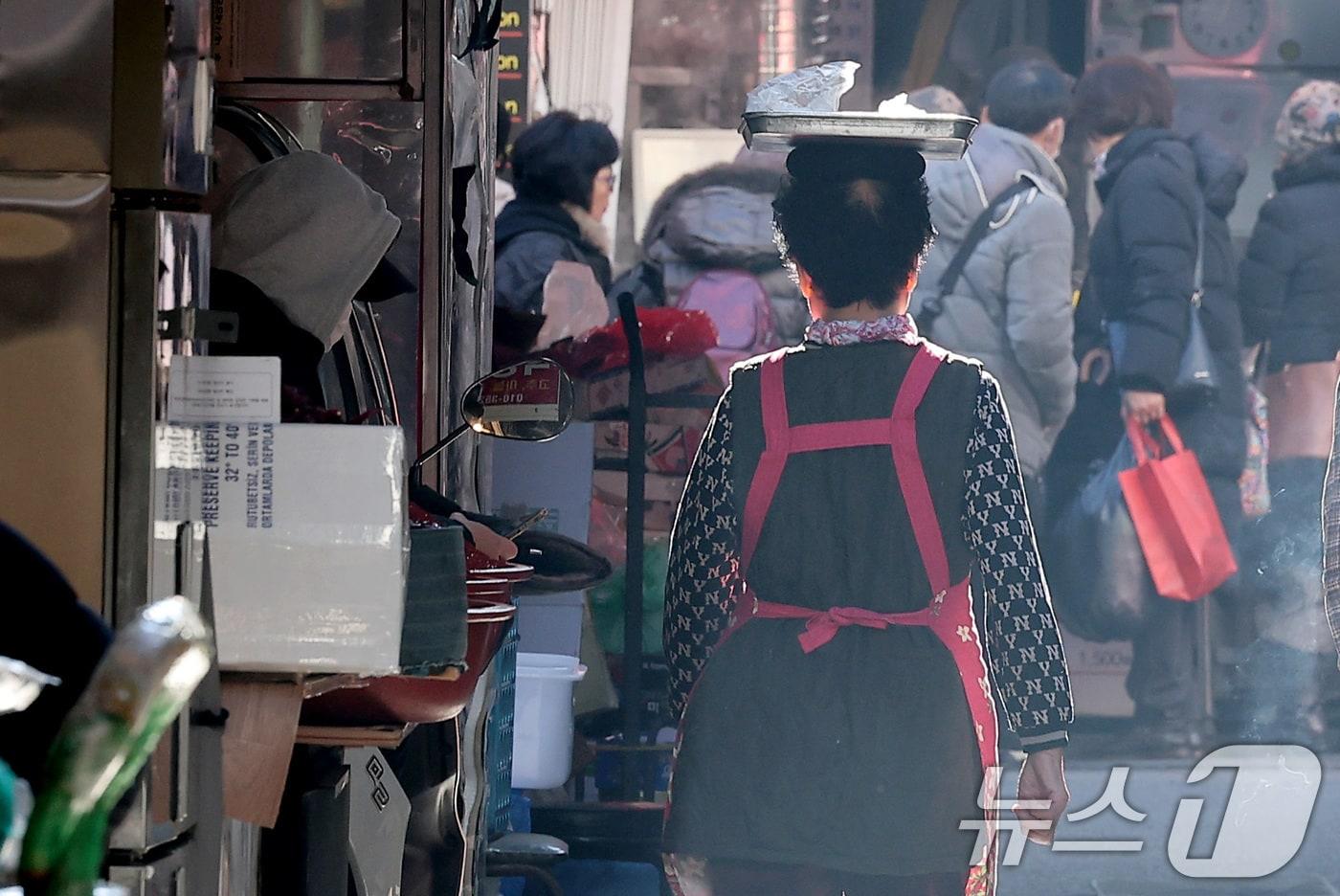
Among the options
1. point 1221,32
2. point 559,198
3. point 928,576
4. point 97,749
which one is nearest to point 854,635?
point 928,576

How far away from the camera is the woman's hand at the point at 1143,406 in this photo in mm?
5016

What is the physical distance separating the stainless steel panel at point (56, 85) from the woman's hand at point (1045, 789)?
7.93ft

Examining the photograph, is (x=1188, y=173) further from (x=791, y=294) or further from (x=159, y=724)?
(x=159, y=724)

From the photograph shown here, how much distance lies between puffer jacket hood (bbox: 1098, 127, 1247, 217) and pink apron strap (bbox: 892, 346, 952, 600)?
5.85ft

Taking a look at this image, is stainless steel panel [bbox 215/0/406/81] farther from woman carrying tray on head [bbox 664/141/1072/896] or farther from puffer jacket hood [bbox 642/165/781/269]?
puffer jacket hood [bbox 642/165/781/269]

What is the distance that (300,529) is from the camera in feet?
4.58

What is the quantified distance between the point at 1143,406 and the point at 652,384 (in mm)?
1487

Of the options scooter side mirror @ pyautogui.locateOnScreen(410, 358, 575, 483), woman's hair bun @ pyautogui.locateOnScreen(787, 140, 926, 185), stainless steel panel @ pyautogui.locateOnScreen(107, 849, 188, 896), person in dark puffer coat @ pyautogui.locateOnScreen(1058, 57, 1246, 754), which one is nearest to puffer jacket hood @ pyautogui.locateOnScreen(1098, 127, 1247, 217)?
person in dark puffer coat @ pyautogui.locateOnScreen(1058, 57, 1246, 754)

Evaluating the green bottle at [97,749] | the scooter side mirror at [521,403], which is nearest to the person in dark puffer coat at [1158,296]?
the scooter side mirror at [521,403]

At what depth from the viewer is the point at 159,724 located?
25.6 inches

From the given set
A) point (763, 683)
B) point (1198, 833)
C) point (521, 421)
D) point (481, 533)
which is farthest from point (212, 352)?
point (1198, 833)

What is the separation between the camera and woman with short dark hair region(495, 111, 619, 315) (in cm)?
489

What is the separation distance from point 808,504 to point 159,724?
291cm

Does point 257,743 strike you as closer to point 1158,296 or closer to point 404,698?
point 404,698
